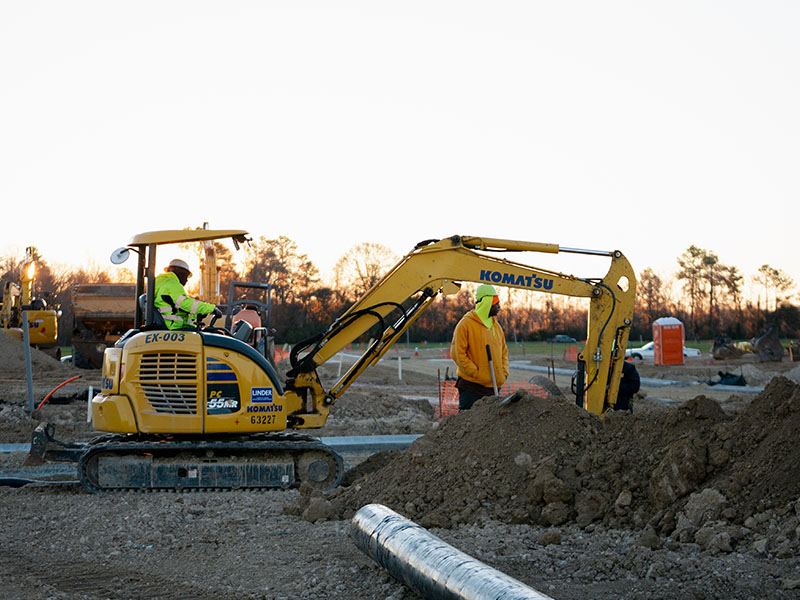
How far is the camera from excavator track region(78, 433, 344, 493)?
7.97m

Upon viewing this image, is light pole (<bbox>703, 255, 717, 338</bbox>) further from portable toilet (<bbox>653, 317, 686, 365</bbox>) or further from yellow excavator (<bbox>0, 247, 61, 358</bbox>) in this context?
yellow excavator (<bbox>0, 247, 61, 358</bbox>)

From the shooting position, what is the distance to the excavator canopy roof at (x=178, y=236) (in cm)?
796

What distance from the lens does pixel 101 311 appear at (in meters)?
21.3

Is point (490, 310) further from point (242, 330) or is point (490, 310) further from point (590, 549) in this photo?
point (590, 549)

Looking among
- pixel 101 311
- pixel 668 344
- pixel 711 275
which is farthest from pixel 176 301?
pixel 711 275

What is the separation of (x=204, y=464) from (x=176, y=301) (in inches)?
63.8

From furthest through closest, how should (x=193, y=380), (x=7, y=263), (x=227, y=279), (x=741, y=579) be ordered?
(x=7, y=263) → (x=227, y=279) → (x=193, y=380) → (x=741, y=579)

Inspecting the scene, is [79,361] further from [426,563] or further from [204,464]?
[426,563]

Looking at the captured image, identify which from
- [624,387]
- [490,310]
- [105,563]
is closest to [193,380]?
[105,563]

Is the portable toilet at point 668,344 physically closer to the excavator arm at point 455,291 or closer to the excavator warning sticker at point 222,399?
the excavator arm at point 455,291

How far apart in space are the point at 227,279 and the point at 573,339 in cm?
3047

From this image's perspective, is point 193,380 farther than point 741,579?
Yes

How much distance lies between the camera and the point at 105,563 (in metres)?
5.54

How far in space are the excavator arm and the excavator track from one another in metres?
0.40
